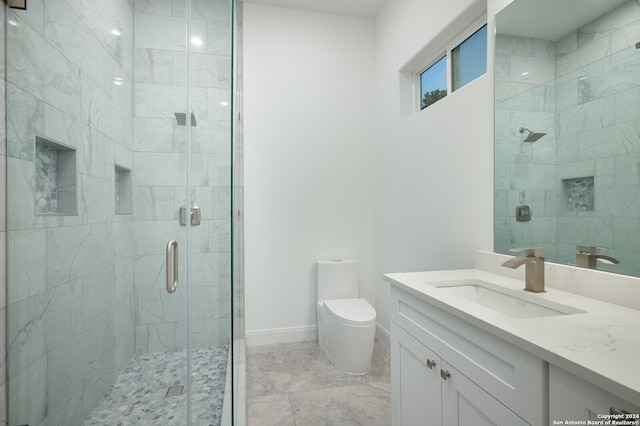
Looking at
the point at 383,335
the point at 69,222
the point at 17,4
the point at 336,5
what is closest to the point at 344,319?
the point at 383,335

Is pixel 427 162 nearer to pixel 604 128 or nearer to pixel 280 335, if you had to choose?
pixel 604 128

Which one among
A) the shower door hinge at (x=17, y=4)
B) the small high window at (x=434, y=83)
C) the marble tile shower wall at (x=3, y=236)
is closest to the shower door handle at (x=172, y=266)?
the marble tile shower wall at (x=3, y=236)

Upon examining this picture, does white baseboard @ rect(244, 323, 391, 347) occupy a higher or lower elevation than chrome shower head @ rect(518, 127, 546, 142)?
lower

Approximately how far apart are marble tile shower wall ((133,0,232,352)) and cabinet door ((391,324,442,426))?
0.74 meters

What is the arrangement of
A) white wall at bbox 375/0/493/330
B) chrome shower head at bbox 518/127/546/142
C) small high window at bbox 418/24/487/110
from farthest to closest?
1. small high window at bbox 418/24/487/110
2. white wall at bbox 375/0/493/330
3. chrome shower head at bbox 518/127/546/142

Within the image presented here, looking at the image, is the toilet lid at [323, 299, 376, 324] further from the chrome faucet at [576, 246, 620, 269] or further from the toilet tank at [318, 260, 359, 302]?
the chrome faucet at [576, 246, 620, 269]

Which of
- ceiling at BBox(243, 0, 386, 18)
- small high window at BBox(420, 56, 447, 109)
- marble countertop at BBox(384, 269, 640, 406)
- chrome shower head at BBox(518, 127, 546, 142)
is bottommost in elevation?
marble countertop at BBox(384, 269, 640, 406)

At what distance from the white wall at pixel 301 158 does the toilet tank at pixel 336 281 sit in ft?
0.48

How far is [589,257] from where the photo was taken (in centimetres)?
106

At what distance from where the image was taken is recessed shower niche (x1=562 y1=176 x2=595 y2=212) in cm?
106

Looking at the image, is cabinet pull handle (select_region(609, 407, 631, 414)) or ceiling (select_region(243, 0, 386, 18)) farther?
ceiling (select_region(243, 0, 386, 18))

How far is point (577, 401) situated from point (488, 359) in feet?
0.77

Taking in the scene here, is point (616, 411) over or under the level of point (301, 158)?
under

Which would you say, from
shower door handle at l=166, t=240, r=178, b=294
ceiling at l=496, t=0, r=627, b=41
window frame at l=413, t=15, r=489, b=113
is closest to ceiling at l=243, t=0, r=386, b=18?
window frame at l=413, t=15, r=489, b=113
